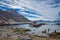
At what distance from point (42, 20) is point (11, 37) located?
663 mm

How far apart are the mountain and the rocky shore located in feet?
0.56

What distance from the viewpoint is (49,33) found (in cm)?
284

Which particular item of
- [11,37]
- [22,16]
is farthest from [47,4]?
[11,37]

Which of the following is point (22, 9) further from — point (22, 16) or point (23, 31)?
point (23, 31)

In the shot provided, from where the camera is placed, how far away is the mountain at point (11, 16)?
113 inches

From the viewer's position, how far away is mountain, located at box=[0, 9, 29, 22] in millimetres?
2864

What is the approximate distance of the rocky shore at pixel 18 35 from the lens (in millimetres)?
2807

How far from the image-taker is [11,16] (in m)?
2.89

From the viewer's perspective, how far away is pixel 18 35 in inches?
111

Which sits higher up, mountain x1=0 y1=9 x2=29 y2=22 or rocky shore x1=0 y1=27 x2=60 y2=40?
mountain x1=0 y1=9 x2=29 y2=22

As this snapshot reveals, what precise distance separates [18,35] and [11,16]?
39 cm

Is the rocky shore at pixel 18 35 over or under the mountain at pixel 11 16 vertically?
under

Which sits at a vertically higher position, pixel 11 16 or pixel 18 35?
pixel 11 16

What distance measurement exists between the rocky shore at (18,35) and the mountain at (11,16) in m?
0.17
